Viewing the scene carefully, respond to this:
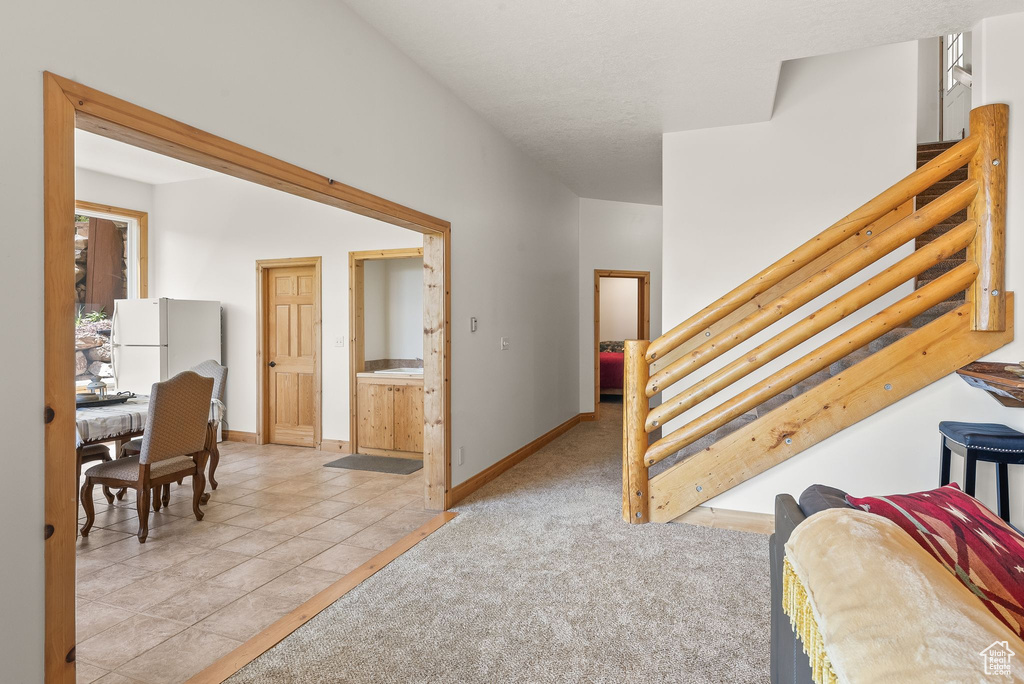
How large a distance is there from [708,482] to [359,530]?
2273mm

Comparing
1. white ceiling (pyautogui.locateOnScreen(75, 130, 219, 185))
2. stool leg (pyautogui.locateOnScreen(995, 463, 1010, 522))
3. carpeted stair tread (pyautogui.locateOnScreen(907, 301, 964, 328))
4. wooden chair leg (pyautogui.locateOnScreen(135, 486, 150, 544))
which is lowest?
wooden chair leg (pyautogui.locateOnScreen(135, 486, 150, 544))

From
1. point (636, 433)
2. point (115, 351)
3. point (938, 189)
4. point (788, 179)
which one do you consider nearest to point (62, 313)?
point (636, 433)

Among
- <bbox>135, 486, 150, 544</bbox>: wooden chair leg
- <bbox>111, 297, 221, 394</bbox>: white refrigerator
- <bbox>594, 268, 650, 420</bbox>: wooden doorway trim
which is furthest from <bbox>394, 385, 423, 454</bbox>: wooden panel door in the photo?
<bbox>594, 268, 650, 420</bbox>: wooden doorway trim

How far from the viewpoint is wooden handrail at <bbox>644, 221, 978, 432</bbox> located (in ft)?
10.1

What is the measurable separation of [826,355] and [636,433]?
1208mm

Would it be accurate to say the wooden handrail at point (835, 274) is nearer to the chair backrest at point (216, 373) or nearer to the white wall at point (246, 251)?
the white wall at point (246, 251)

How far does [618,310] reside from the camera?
1220 centimetres

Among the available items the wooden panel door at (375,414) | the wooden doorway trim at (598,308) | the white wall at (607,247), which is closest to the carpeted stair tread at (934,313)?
the wooden doorway trim at (598,308)

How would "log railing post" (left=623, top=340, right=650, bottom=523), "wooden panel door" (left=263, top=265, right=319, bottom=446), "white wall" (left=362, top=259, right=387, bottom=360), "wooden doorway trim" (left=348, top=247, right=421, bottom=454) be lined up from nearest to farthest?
1. "log railing post" (left=623, top=340, right=650, bottom=523)
2. "wooden doorway trim" (left=348, top=247, right=421, bottom=454)
3. "wooden panel door" (left=263, top=265, right=319, bottom=446)
4. "white wall" (left=362, top=259, right=387, bottom=360)

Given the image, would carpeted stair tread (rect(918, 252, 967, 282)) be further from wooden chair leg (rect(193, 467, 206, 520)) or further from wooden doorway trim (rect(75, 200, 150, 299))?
wooden doorway trim (rect(75, 200, 150, 299))

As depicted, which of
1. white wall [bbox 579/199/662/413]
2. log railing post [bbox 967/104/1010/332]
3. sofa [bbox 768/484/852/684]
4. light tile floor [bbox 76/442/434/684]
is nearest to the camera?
sofa [bbox 768/484/852/684]

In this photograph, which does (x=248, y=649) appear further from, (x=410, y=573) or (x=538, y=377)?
(x=538, y=377)

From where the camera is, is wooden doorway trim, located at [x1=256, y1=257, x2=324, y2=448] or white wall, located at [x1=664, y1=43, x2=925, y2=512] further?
wooden doorway trim, located at [x1=256, y1=257, x2=324, y2=448]

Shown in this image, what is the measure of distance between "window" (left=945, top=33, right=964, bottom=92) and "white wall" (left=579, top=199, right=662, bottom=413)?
3.33 metres
